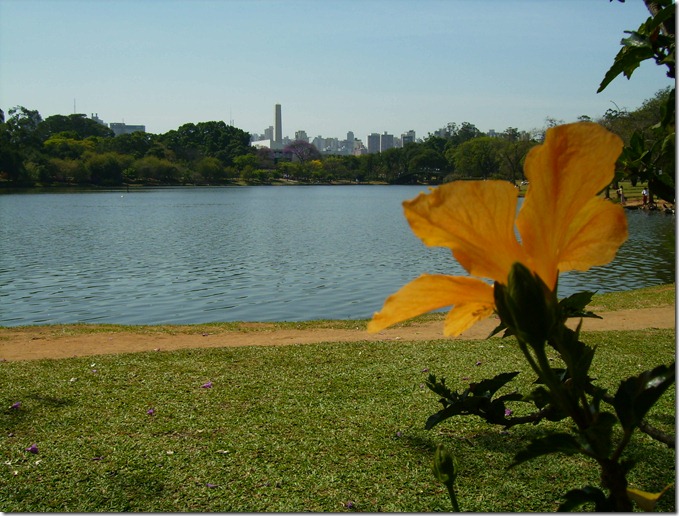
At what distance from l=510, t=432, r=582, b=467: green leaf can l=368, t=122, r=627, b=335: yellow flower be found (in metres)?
0.16

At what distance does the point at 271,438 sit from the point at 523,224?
153 inches

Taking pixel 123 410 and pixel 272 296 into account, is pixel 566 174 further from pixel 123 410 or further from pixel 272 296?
pixel 272 296

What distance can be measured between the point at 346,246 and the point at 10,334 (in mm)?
16371

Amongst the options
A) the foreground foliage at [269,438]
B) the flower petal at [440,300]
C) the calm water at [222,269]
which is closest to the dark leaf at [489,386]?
the flower petal at [440,300]

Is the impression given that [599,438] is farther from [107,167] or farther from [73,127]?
[73,127]

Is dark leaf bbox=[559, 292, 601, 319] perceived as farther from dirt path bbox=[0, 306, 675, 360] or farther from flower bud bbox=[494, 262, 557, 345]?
dirt path bbox=[0, 306, 675, 360]

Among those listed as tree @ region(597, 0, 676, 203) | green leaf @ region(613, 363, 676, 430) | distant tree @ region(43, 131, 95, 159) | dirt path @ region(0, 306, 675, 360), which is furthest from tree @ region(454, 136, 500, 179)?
distant tree @ region(43, 131, 95, 159)

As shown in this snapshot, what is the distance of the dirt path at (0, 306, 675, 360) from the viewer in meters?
7.36

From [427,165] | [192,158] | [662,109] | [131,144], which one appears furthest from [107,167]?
[662,109]

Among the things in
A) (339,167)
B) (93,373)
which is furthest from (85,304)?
(339,167)

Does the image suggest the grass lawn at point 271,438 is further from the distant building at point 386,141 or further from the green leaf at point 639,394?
the distant building at point 386,141

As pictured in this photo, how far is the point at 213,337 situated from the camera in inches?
321

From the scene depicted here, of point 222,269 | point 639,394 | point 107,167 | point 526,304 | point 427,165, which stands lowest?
point 222,269

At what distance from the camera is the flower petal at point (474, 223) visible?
0.50 metres
